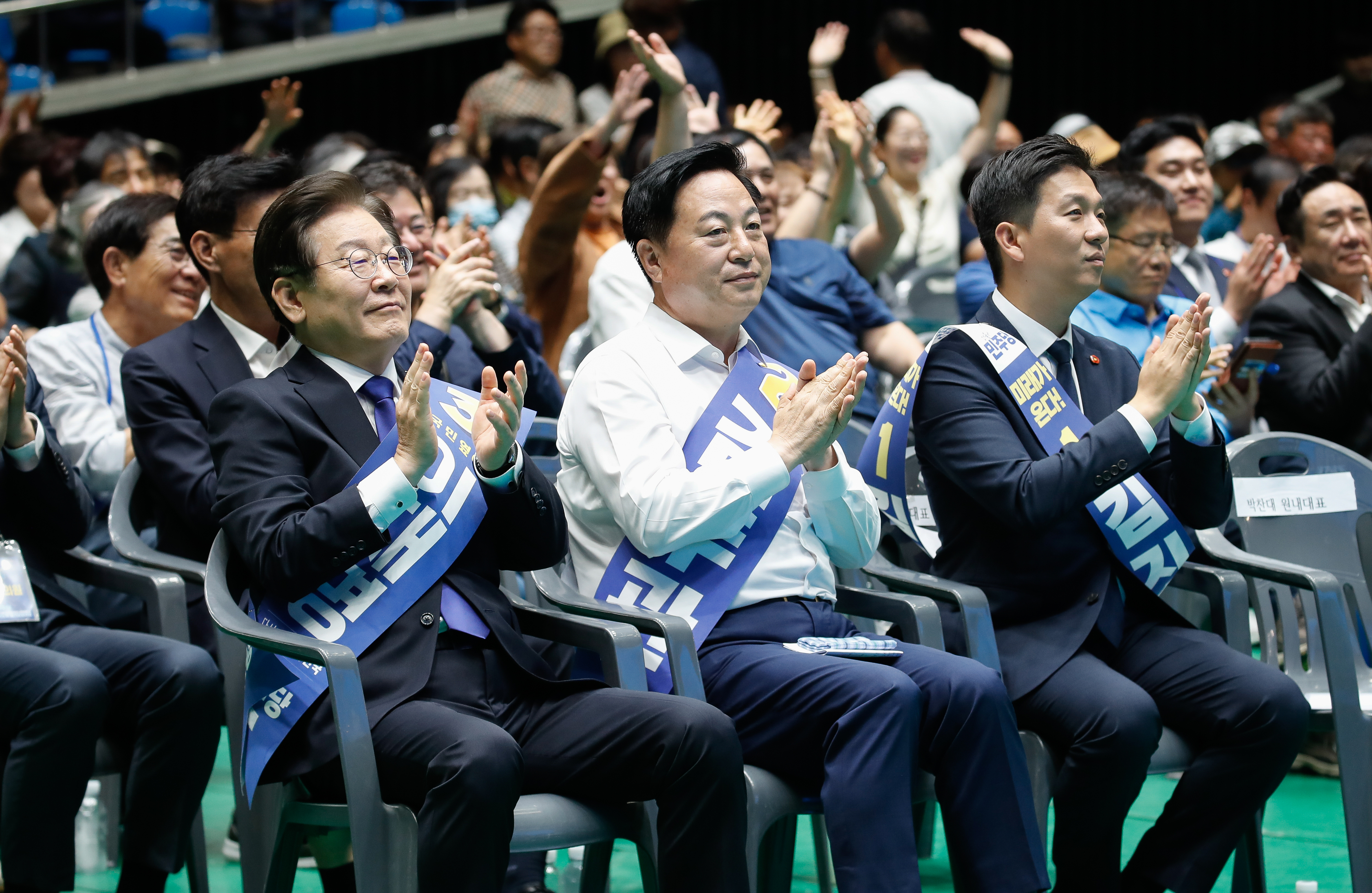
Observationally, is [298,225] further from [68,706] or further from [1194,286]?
[1194,286]

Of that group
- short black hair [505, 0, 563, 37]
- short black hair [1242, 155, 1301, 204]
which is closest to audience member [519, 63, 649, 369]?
short black hair [1242, 155, 1301, 204]

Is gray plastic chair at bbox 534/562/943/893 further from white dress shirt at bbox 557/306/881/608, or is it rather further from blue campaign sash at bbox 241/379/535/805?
blue campaign sash at bbox 241/379/535/805

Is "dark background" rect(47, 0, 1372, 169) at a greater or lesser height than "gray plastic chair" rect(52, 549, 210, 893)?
greater

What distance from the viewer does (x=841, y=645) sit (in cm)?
287

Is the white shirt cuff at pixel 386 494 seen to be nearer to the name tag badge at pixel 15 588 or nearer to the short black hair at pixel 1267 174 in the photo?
the name tag badge at pixel 15 588

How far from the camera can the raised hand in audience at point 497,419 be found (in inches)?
104

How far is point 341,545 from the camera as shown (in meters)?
2.56

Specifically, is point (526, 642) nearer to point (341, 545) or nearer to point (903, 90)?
point (341, 545)

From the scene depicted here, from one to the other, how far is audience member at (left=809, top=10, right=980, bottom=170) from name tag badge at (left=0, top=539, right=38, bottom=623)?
5.08 metres

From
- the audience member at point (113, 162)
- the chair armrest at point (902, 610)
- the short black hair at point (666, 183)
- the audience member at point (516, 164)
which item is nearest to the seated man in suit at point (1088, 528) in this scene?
the chair armrest at point (902, 610)

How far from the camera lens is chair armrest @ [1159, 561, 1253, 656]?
329 cm

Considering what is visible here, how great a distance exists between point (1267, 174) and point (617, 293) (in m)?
2.92

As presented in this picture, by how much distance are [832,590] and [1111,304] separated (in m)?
1.69

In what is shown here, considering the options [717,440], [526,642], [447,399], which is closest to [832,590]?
[717,440]
